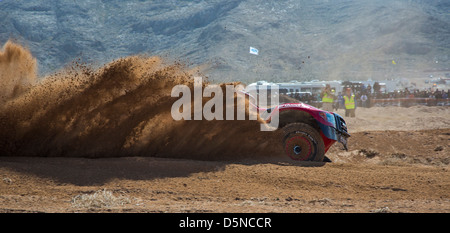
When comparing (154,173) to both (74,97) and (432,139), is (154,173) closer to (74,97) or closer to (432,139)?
(74,97)

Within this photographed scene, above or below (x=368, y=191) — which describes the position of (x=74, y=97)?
above

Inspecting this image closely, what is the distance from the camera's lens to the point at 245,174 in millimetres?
6605

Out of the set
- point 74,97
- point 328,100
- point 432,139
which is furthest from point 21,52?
point 328,100

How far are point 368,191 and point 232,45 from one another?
73163 millimetres

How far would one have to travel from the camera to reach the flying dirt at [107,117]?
23.8ft

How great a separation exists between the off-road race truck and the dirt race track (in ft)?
1.16

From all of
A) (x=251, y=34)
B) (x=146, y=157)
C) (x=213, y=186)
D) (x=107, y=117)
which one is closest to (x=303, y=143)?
(x=213, y=186)

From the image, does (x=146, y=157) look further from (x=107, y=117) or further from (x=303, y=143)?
(x=303, y=143)

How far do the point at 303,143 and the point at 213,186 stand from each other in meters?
2.57

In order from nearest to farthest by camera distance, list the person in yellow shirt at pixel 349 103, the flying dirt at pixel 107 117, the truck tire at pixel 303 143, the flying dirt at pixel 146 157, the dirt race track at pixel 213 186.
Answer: the dirt race track at pixel 213 186 < the flying dirt at pixel 146 157 < the flying dirt at pixel 107 117 < the truck tire at pixel 303 143 < the person in yellow shirt at pixel 349 103

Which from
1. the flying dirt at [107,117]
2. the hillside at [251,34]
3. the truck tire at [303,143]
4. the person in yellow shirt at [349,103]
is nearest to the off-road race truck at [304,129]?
the truck tire at [303,143]

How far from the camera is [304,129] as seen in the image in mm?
8016

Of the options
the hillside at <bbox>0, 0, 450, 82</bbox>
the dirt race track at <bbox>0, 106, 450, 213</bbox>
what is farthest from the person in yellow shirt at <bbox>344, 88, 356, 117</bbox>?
the hillside at <bbox>0, 0, 450, 82</bbox>

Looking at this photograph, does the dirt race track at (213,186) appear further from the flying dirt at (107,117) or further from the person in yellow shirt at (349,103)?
the person in yellow shirt at (349,103)
